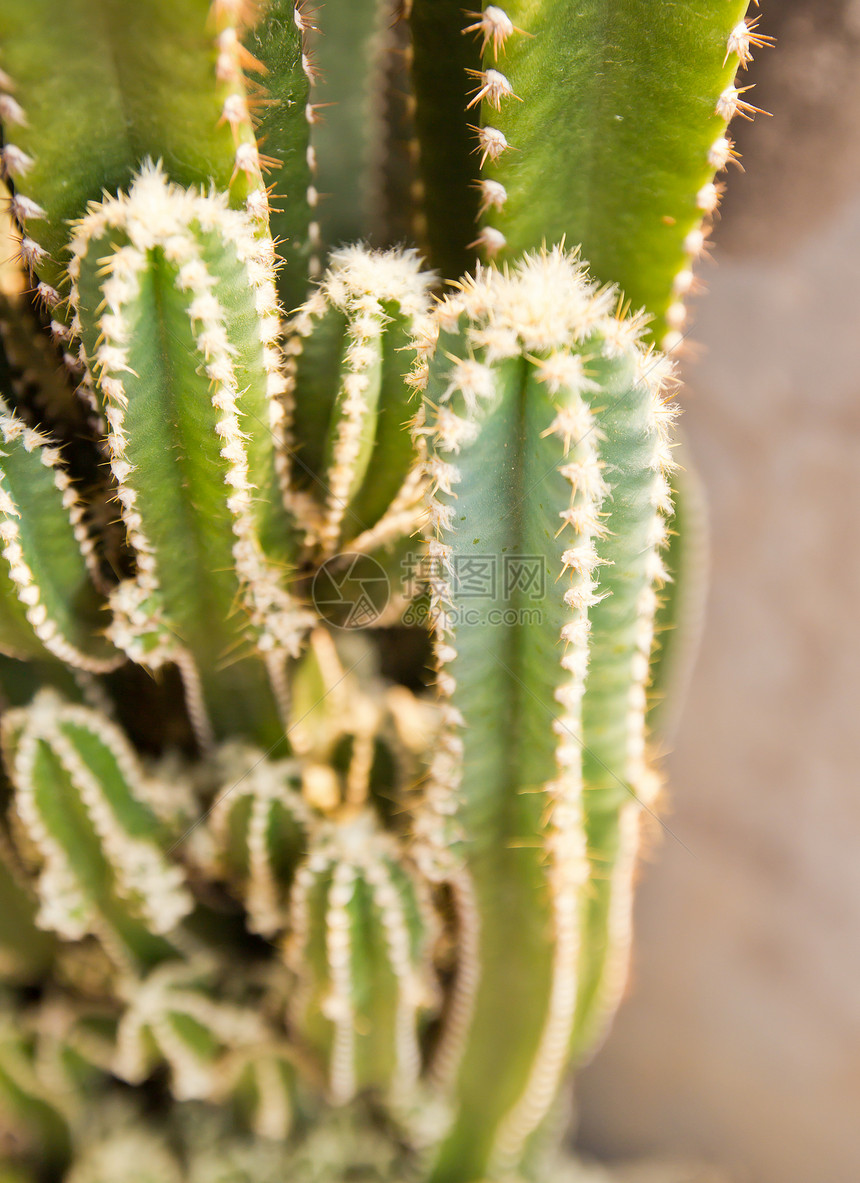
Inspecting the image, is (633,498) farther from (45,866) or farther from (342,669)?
(45,866)

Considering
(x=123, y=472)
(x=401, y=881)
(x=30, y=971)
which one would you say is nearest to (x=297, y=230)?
(x=123, y=472)

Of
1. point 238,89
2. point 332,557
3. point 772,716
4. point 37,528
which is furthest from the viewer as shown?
point 772,716

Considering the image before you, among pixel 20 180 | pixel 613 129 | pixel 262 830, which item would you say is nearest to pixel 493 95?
pixel 613 129

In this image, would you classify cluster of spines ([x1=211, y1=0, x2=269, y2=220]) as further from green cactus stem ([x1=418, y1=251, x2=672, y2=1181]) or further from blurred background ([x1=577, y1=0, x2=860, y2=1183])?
blurred background ([x1=577, y1=0, x2=860, y2=1183])

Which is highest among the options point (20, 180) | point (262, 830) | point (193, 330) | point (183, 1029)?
point (20, 180)

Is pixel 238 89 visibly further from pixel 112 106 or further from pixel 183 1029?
pixel 183 1029

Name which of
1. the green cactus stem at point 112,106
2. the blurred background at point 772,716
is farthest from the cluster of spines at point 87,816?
the blurred background at point 772,716

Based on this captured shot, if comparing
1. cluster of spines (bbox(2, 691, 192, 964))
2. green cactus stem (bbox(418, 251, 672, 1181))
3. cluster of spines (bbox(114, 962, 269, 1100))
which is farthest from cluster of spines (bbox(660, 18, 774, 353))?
cluster of spines (bbox(114, 962, 269, 1100))

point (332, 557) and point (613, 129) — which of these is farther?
point (332, 557)
